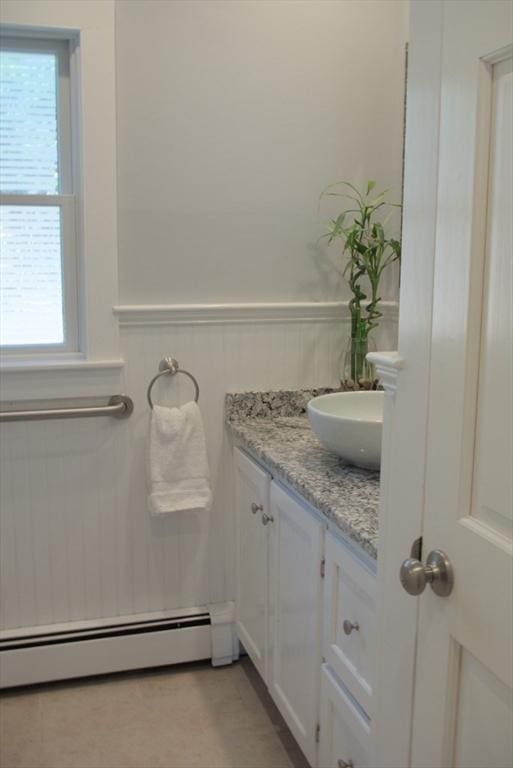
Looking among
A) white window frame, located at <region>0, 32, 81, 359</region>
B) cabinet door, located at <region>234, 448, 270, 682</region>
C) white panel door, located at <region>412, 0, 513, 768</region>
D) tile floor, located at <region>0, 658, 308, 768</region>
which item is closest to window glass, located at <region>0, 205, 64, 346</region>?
white window frame, located at <region>0, 32, 81, 359</region>

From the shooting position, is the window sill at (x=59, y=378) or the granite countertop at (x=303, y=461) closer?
the granite countertop at (x=303, y=461)

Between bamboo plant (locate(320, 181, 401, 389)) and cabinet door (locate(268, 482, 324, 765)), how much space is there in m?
0.60

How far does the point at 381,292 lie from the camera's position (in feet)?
8.22

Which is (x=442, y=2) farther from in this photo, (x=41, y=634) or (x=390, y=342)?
(x=41, y=634)

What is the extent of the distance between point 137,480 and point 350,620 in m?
1.03

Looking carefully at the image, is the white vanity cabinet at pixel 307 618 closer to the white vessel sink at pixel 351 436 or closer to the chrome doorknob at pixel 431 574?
the white vessel sink at pixel 351 436

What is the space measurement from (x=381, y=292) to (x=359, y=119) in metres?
0.55

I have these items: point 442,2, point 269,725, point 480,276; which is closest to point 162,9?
point 442,2

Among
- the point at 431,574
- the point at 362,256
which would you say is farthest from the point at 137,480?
the point at 431,574

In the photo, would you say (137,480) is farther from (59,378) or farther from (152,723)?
(152,723)

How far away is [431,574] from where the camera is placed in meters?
1.00

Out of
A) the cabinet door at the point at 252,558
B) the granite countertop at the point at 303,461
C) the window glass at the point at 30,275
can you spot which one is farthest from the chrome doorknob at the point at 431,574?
the window glass at the point at 30,275

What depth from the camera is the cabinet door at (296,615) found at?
173 cm

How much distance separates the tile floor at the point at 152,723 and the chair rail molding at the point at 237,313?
3.68 ft
